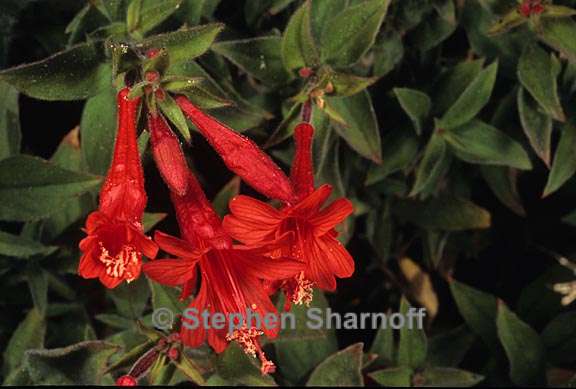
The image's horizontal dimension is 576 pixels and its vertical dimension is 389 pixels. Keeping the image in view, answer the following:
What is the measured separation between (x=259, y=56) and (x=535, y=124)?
715 mm

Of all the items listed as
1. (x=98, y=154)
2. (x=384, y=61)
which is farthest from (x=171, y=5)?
(x=384, y=61)

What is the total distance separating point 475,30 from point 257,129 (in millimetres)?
650

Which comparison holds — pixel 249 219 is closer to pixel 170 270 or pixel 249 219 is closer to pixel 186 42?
pixel 170 270

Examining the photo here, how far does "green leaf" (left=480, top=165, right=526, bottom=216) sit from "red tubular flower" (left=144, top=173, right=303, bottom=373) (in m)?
0.91

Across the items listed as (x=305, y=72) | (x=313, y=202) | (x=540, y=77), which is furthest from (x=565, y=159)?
(x=313, y=202)

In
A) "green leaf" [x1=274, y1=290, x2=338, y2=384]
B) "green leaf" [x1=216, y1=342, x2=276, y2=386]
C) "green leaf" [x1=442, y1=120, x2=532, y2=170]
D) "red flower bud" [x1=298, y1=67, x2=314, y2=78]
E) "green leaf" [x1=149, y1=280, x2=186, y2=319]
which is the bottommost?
"green leaf" [x1=274, y1=290, x2=338, y2=384]

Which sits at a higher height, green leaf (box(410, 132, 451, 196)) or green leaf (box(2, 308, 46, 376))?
green leaf (box(410, 132, 451, 196))

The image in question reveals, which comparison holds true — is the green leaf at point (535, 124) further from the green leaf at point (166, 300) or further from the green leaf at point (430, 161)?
the green leaf at point (166, 300)

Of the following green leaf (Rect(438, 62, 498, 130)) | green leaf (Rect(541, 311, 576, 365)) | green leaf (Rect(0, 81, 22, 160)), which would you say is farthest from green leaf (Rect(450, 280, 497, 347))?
green leaf (Rect(0, 81, 22, 160))

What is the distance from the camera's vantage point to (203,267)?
151 cm

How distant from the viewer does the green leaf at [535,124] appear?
2.03 meters

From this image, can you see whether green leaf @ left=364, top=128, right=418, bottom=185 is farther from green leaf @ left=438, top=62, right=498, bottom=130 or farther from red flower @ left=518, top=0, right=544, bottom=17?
red flower @ left=518, top=0, right=544, bottom=17

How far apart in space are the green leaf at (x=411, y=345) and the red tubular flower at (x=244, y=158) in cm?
72

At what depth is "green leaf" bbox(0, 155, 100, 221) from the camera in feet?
5.90
